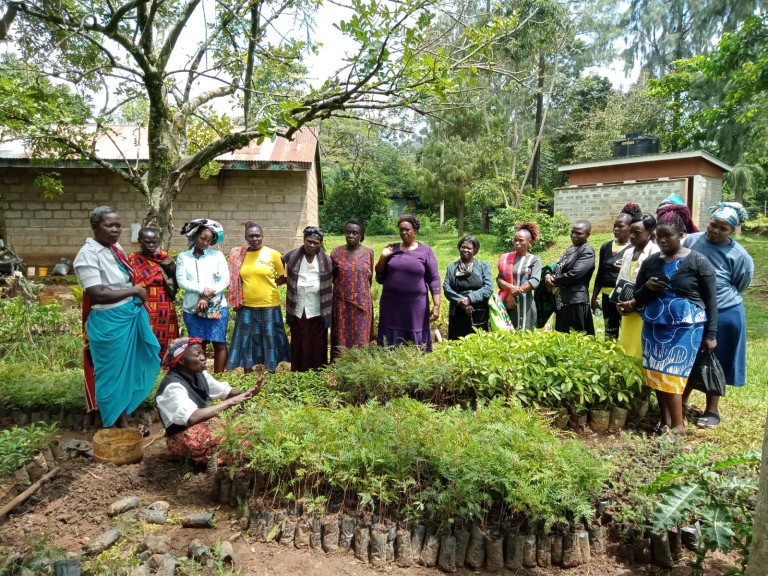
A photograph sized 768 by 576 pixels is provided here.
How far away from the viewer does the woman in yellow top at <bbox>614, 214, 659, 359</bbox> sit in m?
4.72

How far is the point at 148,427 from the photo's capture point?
4.69 meters

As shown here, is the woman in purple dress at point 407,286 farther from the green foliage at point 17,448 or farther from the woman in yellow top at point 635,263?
the green foliage at point 17,448

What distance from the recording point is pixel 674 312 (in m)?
4.05

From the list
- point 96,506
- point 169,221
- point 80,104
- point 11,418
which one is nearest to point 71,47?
point 80,104

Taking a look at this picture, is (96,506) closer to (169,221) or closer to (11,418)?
(11,418)

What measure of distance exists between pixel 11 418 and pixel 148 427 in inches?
49.6

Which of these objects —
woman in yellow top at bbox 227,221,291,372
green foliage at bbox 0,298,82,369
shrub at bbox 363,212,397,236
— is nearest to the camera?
woman in yellow top at bbox 227,221,291,372

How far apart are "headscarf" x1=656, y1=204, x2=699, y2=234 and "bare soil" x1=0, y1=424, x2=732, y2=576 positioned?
2.35 m

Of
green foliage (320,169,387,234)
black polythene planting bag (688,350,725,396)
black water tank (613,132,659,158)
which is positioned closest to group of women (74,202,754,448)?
black polythene planting bag (688,350,725,396)

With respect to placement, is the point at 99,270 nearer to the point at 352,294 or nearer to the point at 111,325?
the point at 111,325

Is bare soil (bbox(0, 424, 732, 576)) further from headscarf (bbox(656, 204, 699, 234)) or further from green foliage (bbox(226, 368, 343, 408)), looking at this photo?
headscarf (bbox(656, 204, 699, 234))

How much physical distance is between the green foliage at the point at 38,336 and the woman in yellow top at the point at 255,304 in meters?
1.96

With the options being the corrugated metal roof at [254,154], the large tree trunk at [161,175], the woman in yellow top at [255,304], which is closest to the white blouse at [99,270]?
the woman in yellow top at [255,304]

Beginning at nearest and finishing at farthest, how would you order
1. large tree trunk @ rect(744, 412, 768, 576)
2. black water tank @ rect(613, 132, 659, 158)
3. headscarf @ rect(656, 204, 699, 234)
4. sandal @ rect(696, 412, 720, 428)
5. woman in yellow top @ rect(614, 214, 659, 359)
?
large tree trunk @ rect(744, 412, 768, 576) < headscarf @ rect(656, 204, 699, 234) < sandal @ rect(696, 412, 720, 428) < woman in yellow top @ rect(614, 214, 659, 359) < black water tank @ rect(613, 132, 659, 158)
